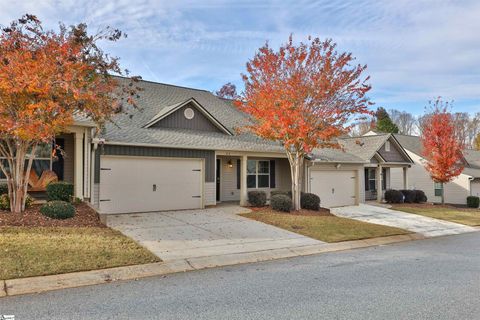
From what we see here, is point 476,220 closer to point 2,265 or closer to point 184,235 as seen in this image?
point 184,235

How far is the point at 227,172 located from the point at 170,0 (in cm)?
879

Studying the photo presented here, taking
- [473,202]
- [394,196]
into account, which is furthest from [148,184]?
[473,202]

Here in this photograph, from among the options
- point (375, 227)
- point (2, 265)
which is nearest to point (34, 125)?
point (2, 265)

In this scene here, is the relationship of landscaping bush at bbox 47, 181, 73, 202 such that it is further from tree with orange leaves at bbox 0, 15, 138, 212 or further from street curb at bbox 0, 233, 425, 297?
street curb at bbox 0, 233, 425, 297

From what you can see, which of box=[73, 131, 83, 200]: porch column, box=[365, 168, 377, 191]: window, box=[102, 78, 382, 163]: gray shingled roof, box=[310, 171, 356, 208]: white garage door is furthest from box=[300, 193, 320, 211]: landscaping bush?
box=[365, 168, 377, 191]: window

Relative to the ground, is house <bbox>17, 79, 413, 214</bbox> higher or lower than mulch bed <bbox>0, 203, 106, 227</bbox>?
higher

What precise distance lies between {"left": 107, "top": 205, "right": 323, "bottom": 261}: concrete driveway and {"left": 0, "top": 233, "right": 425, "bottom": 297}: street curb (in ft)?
1.01

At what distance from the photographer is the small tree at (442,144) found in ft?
67.3

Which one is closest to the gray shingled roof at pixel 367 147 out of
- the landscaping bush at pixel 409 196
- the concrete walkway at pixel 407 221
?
the landscaping bush at pixel 409 196

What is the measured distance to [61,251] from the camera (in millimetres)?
6336

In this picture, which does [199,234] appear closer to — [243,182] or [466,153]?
[243,182]

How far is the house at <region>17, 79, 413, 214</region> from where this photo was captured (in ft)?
38.8

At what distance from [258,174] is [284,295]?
13076 mm

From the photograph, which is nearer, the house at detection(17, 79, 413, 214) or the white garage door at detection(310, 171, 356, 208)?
the house at detection(17, 79, 413, 214)
